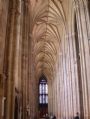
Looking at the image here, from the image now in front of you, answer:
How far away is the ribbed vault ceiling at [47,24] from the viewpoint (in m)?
23.4

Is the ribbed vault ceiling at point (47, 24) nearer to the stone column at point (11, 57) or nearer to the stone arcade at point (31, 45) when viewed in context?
the stone arcade at point (31, 45)

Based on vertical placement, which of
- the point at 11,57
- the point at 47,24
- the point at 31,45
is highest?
the point at 47,24

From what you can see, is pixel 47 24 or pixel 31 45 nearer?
pixel 31 45

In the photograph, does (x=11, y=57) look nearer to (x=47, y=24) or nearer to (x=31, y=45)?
(x=31, y=45)

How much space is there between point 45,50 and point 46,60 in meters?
5.35

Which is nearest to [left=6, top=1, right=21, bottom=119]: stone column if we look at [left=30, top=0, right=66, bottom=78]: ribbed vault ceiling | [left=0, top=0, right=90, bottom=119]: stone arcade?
[left=0, top=0, right=90, bottom=119]: stone arcade

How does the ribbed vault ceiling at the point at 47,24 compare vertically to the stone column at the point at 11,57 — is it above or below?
above

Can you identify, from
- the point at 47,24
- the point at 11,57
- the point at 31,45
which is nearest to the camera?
the point at 11,57

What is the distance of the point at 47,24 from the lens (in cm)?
2888

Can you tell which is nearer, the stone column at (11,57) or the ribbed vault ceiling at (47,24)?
the stone column at (11,57)

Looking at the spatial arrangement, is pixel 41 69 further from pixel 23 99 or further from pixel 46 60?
pixel 23 99

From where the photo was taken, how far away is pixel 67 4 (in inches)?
862

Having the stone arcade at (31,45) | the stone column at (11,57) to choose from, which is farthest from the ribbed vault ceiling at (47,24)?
the stone column at (11,57)

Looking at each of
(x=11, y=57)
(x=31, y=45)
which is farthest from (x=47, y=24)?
(x=11, y=57)
